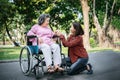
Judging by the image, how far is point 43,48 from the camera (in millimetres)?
7438

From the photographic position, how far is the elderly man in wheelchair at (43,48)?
738 cm

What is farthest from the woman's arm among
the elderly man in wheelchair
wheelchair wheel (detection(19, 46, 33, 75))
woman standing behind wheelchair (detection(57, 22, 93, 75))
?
wheelchair wheel (detection(19, 46, 33, 75))

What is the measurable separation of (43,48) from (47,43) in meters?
0.35

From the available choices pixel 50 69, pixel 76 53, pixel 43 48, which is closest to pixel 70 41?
pixel 76 53

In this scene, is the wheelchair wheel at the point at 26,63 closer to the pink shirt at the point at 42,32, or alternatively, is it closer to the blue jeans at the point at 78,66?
the pink shirt at the point at 42,32

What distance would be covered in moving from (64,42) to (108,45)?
23534mm

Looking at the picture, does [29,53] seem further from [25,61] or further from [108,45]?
[108,45]

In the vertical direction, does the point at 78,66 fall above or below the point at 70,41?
below

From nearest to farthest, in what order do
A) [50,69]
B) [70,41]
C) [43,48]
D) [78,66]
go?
1. [50,69]
2. [43,48]
3. [78,66]
4. [70,41]

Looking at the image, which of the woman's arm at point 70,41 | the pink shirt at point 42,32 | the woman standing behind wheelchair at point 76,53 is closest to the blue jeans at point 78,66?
the woman standing behind wheelchair at point 76,53

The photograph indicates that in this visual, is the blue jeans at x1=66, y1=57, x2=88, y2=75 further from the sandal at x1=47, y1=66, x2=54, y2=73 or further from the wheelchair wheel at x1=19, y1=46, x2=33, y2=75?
the wheelchair wheel at x1=19, y1=46, x2=33, y2=75

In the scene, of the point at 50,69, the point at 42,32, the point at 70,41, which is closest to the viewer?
the point at 50,69

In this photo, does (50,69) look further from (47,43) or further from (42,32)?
(42,32)

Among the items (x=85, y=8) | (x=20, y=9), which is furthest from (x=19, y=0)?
(x=85, y=8)
